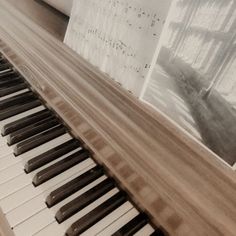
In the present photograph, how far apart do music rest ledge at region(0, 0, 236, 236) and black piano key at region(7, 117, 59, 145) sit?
0.13 m

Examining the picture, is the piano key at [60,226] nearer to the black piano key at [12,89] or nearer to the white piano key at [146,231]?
the white piano key at [146,231]

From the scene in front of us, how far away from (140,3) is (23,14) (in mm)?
770

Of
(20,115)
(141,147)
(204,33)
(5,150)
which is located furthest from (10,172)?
(204,33)

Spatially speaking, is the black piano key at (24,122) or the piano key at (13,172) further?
the black piano key at (24,122)

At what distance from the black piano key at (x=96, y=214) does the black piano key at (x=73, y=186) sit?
10cm

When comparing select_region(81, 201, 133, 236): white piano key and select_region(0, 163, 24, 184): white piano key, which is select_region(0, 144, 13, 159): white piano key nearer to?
select_region(0, 163, 24, 184): white piano key

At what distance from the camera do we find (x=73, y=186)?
3.39ft

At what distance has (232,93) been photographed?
67cm

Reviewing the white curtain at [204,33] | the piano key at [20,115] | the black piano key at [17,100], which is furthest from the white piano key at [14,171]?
the white curtain at [204,33]

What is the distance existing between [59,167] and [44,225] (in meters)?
0.22

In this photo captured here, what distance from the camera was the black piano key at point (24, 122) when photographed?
3.91 feet

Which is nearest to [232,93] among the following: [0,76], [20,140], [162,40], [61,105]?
[162,40]

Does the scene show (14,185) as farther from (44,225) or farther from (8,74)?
(8,74)

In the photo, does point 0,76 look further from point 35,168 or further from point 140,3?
point 140,3
